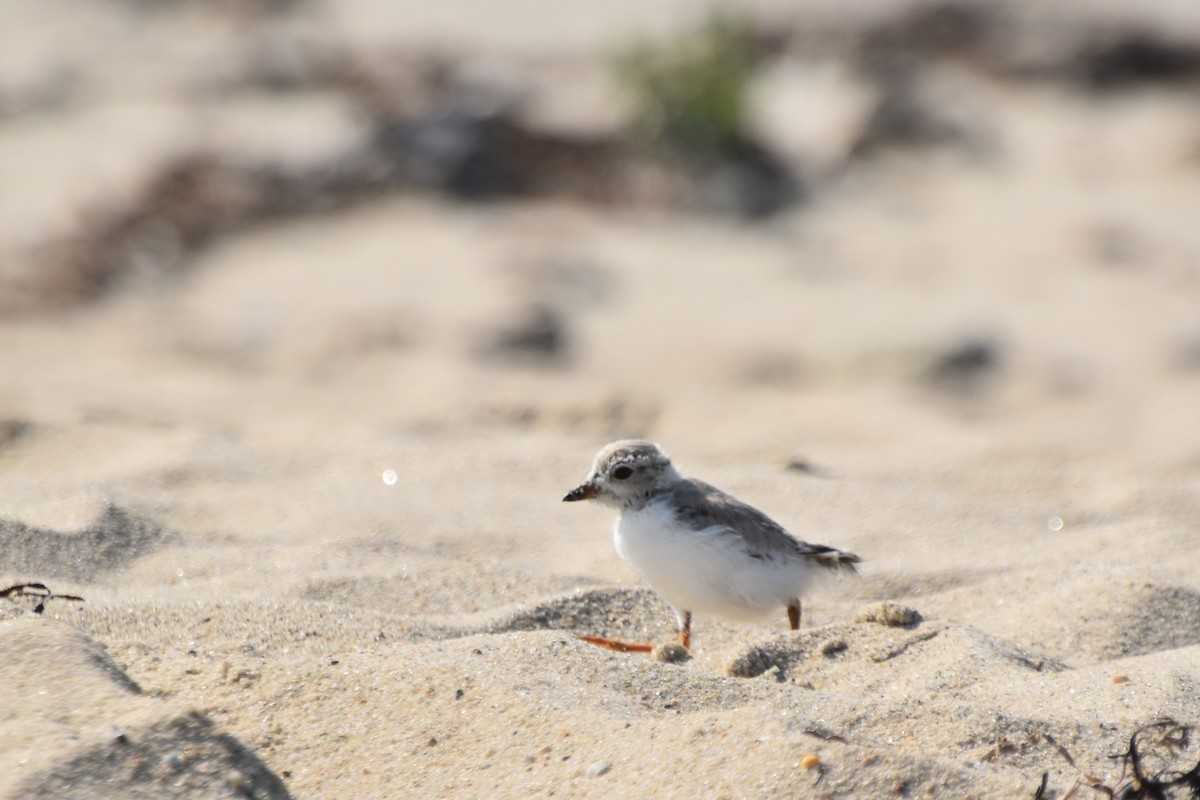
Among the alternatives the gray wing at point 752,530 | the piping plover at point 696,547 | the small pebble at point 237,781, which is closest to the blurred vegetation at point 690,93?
the piping plover at point 696,547

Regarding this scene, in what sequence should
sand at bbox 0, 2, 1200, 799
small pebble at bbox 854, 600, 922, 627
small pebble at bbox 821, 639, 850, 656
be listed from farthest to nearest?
small pebble at bbox 854, 600, 922, 627
small pebble at bbox 821, 639, 850, 656
sand at bbox 0, 2, 1200, 799

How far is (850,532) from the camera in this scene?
17.7ft

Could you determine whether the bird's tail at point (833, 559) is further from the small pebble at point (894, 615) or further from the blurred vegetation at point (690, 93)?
the blurred vegetation at point (690, 93)

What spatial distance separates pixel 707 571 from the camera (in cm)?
411

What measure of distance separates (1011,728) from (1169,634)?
120cm

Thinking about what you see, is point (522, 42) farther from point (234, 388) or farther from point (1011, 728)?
point (1011, 728)

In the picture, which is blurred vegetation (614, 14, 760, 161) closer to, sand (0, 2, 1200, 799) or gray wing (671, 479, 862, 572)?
sand (0, 2, 1200, 799)

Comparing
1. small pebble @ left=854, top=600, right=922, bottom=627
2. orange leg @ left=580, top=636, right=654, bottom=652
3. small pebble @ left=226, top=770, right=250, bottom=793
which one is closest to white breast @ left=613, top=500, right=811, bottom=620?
orange leg @ left=580, top=636, right=654, bottom=652

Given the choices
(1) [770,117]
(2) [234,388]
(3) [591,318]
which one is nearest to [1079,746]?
(2) [234,388]

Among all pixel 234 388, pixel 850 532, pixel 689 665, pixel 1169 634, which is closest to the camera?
pixel 689 665

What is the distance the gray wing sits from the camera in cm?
428

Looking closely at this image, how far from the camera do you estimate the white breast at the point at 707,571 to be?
4.13 meters

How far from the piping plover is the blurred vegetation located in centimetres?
667

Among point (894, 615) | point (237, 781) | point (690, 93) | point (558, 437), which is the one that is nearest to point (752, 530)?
point (894, 615)
